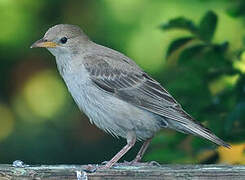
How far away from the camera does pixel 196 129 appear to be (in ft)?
20.5

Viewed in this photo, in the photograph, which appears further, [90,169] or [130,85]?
[130,85]

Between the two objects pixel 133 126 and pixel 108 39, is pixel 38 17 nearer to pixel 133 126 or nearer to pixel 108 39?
pixel 108 39

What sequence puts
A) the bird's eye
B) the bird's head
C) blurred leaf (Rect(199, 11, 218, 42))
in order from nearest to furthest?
blurred leaf (Rect(199, 11, 218, 42)) < the bird's head < the bird's eye

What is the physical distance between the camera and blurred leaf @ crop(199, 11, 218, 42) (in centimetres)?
611

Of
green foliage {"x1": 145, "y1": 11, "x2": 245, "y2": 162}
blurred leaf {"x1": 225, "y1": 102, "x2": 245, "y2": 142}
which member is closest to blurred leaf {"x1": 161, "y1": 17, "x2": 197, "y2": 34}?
green foliage {"x1": 145, "y1": 11, "x2": 245, "y2": 162}

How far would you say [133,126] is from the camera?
6684mm

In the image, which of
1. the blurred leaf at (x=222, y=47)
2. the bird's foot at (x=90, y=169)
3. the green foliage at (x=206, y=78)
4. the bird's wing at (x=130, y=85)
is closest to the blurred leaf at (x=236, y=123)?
the green foliage at (x=206, y=78)

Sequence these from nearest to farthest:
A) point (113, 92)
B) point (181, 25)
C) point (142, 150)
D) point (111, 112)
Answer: point (181, 25) → point (111, 112) → point (142, 150) → point (113, 92)

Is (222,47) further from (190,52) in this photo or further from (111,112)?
(111,112)

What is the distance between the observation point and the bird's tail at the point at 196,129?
595 centimetres

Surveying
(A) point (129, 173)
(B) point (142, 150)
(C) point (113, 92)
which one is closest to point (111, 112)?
(C) point (113, 92)

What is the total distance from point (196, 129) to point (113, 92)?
3.08ft

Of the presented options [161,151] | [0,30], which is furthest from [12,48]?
[161,151]

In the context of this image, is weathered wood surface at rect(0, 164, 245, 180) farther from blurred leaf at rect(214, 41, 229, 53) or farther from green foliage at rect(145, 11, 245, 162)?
blurred leaf at rect(214, 41, 229, 53)
